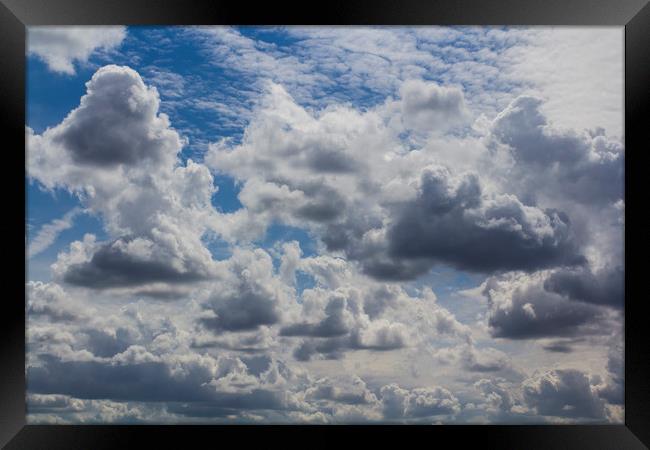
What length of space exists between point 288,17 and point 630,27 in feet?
10.8

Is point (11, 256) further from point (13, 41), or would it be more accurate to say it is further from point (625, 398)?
point (625, 398)

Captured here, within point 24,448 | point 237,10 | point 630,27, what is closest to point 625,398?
point 630,27

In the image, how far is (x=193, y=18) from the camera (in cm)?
688

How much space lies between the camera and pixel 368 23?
6859 millimetres

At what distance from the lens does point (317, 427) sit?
6770 mm

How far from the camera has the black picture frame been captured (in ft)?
22.0

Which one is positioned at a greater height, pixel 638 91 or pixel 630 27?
pixel 630 27

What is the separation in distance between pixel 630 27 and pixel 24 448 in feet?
Answer: 22.8

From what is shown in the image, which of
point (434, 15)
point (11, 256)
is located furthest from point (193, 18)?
point (11, 256)

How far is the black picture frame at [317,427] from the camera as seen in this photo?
6695 mm

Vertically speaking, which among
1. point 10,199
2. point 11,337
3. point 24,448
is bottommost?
point 24,448

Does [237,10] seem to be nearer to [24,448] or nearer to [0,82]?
[0,82]

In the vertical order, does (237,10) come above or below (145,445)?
above

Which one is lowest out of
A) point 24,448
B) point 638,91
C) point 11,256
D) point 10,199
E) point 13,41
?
point 24,448
